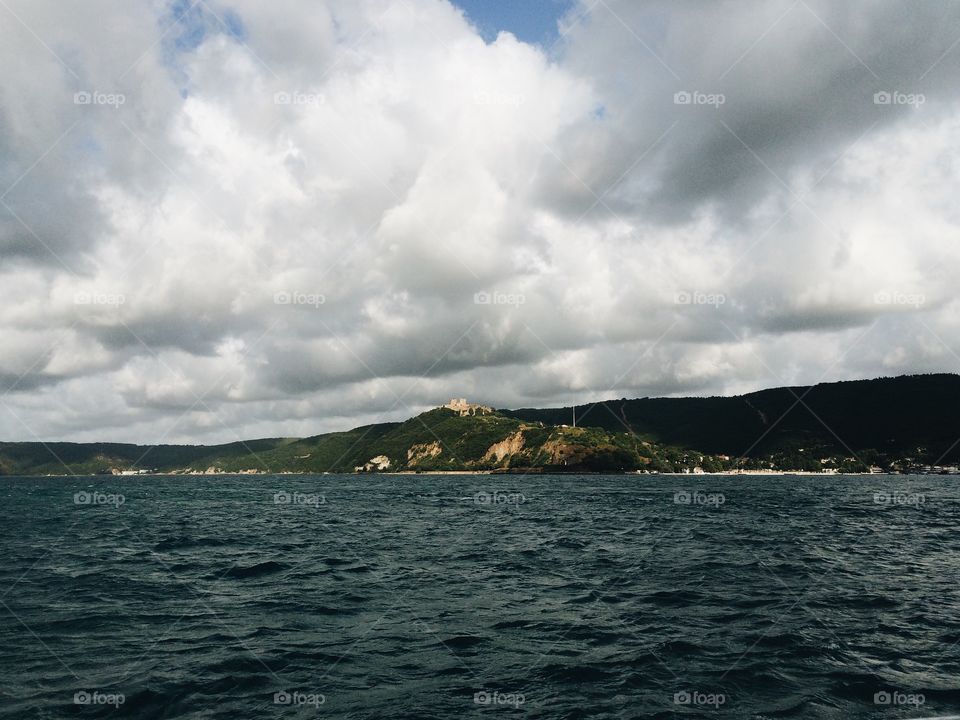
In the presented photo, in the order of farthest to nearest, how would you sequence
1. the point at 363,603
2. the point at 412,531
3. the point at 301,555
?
1. the point at 412,531
2. the point at 301,555
3. the point at 363,603

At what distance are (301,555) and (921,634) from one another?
3098cm

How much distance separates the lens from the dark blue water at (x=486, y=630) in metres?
13.1

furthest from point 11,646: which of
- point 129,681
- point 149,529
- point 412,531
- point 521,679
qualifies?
point 149,529

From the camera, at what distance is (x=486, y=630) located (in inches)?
721

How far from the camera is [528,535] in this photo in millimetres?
43719

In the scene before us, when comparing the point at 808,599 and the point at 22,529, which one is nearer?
the point at 808,599

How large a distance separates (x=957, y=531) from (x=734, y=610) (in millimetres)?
39291

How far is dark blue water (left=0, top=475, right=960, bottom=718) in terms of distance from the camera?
13.1m

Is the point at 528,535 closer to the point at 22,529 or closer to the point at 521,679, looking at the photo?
the point at 521,679

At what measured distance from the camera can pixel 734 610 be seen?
2089 centimetres

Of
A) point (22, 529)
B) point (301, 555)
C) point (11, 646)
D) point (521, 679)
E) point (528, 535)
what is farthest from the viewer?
point (22, 529)

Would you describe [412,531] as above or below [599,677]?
below

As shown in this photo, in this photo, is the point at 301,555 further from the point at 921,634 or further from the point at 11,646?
the point at 921,634

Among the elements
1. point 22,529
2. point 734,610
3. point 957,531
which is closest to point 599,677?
point 734,610
